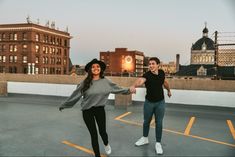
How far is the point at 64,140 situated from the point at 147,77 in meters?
2.59

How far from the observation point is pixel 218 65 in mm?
10820

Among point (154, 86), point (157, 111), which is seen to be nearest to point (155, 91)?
point (154, 86)

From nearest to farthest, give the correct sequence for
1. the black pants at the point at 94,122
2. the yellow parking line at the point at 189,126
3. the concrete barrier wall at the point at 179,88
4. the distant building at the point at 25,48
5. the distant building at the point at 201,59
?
the black pants at the point at 94,122, the yellow parking line at the point at 189,126, the concrete barrier wall at the point at 179,88, the distant building at the point at 25,48, the distant building at the point at 201,59

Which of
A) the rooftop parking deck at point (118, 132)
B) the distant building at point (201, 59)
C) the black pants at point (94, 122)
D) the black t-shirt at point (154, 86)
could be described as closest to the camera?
the black pants at point (94, 122)

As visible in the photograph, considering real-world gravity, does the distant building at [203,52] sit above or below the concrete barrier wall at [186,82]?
above

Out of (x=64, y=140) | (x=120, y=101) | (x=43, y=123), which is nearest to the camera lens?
(x=64, y=140)

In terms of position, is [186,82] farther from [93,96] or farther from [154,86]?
[93,96]

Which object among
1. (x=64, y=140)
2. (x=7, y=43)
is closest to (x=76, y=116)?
(x=64, y=140)

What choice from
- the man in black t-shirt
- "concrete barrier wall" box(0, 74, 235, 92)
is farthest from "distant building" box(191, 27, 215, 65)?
the man in black t-shirt

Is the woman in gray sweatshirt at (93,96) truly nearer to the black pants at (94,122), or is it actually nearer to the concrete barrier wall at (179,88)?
the black pants at (94,122)

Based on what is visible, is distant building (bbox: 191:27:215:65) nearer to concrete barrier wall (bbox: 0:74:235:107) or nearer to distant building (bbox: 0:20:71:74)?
distant building (bbox: 0:20:71:74)

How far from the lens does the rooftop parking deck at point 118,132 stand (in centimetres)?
532

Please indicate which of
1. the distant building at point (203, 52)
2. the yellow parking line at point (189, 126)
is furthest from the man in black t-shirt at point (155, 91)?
the distant building at point (203, 52)

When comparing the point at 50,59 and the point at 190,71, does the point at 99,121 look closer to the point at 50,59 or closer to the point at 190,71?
the point at 50,59
